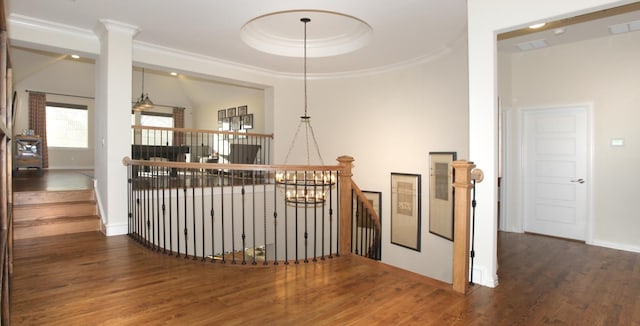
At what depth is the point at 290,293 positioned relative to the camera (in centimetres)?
294

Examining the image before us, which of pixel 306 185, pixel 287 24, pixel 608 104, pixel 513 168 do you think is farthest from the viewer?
pixel 513 168

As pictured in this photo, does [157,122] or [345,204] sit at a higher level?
[157,122]

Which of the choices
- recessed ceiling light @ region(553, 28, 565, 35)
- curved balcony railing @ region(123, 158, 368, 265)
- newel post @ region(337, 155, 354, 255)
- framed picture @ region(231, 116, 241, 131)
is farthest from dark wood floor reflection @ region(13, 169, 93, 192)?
recessed ceiling light @ region(553, 28, 565, 35)

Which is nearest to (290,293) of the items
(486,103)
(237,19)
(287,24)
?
(486,103)

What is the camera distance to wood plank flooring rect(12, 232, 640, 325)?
253cm

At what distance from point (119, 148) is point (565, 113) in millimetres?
6624

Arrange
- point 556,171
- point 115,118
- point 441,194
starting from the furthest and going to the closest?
point 441,194 → point 556,171 → point 115,118

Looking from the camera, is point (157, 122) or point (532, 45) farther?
point (157, 122)

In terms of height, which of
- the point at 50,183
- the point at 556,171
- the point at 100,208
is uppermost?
the point at 556,171

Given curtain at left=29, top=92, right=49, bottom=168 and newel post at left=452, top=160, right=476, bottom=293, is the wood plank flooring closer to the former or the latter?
newel post at left=452, top=160, right=476, bottom=293

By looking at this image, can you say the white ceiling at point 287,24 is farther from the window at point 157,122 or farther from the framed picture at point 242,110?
the window at point 157,122

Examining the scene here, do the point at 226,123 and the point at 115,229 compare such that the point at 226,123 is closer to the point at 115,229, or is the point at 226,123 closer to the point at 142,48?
the point at 142,48

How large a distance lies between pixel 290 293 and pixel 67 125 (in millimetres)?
10882

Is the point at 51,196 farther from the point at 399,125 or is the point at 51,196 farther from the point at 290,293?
the point at 399,125
